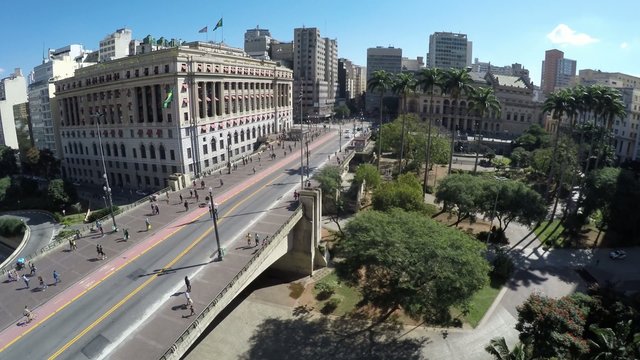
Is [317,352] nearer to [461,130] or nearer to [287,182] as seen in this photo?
[287,182]

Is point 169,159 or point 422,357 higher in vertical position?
point 169,159

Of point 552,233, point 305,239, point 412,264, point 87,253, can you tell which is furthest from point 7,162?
point 552,233

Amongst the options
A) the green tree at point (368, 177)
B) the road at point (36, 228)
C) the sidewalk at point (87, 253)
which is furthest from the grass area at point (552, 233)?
the road at point (36, 228)

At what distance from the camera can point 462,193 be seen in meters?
63.2

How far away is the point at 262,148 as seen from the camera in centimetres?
10381

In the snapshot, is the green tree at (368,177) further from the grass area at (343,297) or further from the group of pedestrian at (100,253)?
the group of pedestrian at (100,253)

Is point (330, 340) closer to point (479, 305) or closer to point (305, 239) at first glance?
point (305, 239)

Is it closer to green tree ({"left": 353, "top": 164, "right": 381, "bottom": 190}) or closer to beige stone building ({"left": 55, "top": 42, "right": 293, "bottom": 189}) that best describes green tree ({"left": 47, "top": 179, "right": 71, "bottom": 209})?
beige stone building ({"left": 55, "top": 42, "right": 293, "bottom": 189})

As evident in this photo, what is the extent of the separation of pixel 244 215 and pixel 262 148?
51203 millimetres

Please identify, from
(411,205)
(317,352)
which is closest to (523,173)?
(411,205)

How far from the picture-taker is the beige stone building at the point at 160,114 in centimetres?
8812

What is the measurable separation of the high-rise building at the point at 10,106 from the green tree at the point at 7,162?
29254mm

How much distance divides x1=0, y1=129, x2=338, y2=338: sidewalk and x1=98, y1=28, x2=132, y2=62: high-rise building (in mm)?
112226

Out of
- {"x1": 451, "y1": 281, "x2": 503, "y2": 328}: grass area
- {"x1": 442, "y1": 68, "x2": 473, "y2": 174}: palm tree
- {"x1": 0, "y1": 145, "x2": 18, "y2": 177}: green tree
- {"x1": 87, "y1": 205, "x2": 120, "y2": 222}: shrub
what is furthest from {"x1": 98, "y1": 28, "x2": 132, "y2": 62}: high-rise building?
{"x1": 451, "y1": 281, "x2": 503, "y2": 328}: grass area
